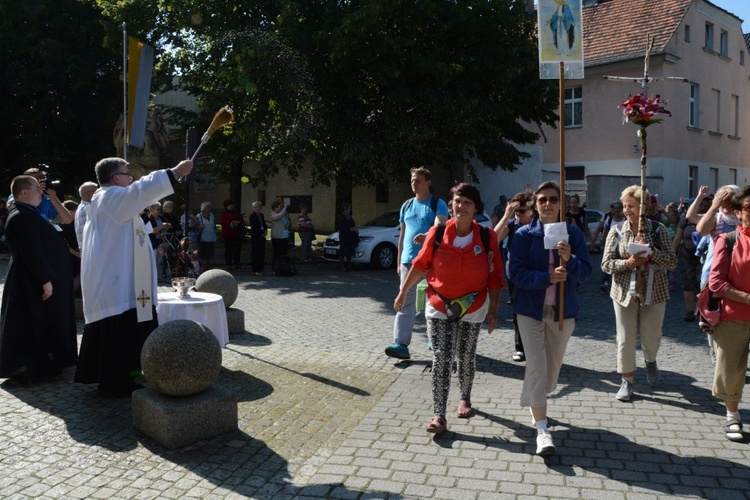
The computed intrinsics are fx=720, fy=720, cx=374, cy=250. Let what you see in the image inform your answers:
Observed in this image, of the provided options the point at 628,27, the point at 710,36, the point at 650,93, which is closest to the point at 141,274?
the point at 650,93

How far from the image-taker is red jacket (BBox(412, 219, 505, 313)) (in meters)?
5.36

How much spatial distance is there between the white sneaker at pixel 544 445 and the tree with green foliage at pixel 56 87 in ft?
85.2

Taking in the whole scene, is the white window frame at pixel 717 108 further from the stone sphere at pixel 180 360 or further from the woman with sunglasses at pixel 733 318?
the stone sphere at pixel 180 360

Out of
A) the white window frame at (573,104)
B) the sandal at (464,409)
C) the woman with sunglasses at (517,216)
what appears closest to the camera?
the sandal at (464,409)

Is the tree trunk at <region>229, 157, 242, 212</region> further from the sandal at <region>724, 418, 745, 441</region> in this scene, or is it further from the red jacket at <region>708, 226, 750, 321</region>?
the sandal at <region>724, 418, 745, 441</region>

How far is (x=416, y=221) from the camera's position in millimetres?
7641

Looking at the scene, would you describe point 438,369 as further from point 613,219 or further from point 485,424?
point 613,219

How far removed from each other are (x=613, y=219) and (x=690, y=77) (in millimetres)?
20081

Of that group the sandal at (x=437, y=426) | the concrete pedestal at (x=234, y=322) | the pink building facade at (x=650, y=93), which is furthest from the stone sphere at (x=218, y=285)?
the pink building facade at (x=650, y=93)

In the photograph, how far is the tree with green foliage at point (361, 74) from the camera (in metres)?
18.2

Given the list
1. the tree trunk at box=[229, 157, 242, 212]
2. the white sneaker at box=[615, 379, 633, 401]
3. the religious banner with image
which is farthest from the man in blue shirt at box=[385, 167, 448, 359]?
the tree trunk at box=[229, 157, 242, 212]

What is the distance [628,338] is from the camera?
637 cm

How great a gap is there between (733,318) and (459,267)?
6.78 ft

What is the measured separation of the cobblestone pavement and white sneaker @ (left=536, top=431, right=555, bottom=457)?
6 centimetres
